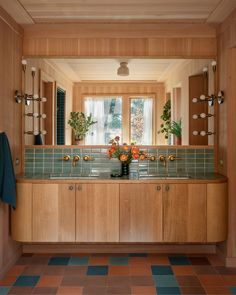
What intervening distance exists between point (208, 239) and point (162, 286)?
68 cm

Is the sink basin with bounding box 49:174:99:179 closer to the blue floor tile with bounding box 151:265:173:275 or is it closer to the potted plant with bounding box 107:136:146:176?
the potted plant with bounding box 107:136:146:176

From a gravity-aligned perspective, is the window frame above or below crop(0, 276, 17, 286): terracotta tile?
above

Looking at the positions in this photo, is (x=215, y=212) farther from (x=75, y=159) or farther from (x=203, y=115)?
(x=75, y=159)

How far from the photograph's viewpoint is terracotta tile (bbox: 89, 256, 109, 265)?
10.8 ft

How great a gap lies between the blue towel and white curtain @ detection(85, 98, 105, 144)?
95cm

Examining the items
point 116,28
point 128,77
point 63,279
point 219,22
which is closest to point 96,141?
point 128,77

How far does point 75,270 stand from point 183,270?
37.1 inches

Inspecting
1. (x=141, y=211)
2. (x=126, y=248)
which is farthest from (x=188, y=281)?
(x=126, y=248)

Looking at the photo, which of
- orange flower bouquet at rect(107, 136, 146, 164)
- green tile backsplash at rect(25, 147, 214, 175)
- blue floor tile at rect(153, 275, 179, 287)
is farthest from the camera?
green tile backsplash at rect(25, 147, 214, 175)

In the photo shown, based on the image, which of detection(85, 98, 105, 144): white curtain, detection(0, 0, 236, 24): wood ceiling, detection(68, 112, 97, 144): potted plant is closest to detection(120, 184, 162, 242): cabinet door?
detection(85, 98, 105, 144): white curtain

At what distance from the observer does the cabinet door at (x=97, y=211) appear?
3.24 metres

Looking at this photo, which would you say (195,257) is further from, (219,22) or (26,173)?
(219,22)

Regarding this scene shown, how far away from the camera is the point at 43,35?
3586 millimetres

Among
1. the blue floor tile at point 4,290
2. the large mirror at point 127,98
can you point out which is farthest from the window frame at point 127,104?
the blue floor tile at point 4,290
